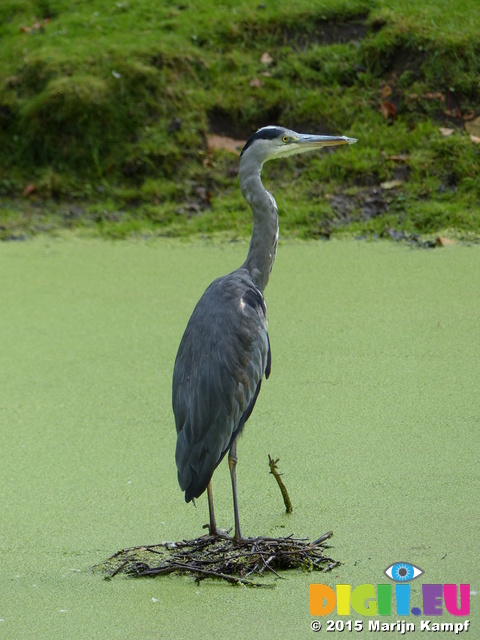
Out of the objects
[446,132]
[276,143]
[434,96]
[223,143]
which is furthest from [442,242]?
[276,143]

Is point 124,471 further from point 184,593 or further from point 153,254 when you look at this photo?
point 153,254

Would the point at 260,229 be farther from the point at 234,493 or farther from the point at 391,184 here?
the point at 391,184

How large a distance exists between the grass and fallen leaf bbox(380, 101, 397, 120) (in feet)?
0.09

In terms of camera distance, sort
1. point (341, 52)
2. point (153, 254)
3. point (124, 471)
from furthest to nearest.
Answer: point (341, 52) → point (153, 254) → point (124, 471)

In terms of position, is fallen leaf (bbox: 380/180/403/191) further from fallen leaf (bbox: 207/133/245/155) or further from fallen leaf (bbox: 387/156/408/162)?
fallen leaf (bbox: 207/133/245/155)

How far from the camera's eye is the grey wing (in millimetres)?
2732

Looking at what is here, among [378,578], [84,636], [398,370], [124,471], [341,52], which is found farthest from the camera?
[341,52]

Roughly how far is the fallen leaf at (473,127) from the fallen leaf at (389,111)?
1.50ft

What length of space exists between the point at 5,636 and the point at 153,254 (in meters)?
3.49

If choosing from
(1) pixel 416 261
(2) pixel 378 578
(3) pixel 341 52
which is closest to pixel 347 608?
(2) pixel 378 578

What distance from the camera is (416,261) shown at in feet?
16.8

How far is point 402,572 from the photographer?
2.47m

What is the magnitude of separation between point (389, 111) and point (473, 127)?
53 cm

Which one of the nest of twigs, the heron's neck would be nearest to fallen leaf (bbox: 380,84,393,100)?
the heron's neck
